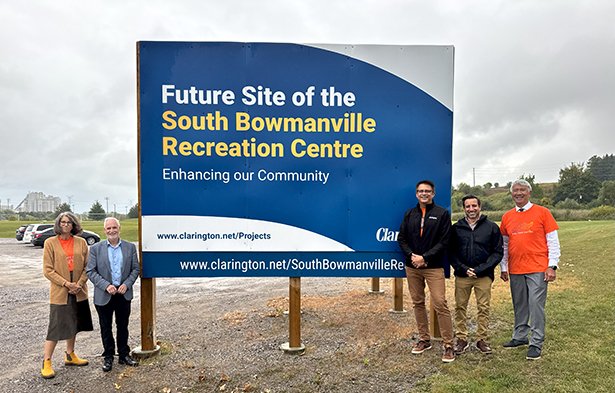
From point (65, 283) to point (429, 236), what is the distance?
159 inches

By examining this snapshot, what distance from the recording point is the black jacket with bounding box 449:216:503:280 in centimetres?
524

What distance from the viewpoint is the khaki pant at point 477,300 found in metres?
5.32

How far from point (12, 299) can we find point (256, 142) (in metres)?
A: 8.17

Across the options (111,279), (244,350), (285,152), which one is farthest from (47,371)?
(285,152)

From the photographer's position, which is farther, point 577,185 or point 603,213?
point 577,185

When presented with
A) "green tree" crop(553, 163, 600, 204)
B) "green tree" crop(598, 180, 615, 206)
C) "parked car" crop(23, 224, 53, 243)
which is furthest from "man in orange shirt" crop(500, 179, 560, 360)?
"green tree" crop(553, 163, 600, 204)

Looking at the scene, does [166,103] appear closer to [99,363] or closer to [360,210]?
[360,210]

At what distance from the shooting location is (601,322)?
6.80 meters

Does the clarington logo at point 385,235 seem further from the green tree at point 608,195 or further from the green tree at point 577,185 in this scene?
the green tree at point 577,185

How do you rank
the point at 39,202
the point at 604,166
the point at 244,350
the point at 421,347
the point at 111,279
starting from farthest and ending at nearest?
the point at 39,202 → the point at 604,166 → the point at 244,350 → the point at 421,347 → the point at 111,279

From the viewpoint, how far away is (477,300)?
17.8 feet

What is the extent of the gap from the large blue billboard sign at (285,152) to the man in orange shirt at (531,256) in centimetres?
89

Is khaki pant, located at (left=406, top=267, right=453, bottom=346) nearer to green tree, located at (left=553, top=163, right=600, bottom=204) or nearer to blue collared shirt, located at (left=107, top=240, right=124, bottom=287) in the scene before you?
blue collared shirt, located at (left=107, top=240, right=124, bottom=287)

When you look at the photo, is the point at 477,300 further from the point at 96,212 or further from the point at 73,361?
the point at 96,212
